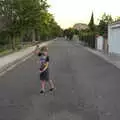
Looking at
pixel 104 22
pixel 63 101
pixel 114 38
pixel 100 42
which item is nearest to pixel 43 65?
pixel 63 101

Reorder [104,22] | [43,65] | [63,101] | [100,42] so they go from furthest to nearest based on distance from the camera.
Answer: [104,22], [100,42], [43,65], [63,101]

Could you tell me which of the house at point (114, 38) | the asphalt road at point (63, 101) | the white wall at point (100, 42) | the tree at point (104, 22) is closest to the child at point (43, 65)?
the asphalt road at point (63, 101)

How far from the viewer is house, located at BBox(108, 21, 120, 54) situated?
117 feet

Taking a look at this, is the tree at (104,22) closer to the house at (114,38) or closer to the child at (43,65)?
the house at (114,38)

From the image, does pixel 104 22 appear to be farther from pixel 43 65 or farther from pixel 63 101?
pixel 63 101

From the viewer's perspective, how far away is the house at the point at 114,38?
3578cm

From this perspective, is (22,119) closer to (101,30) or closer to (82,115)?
(82,115)

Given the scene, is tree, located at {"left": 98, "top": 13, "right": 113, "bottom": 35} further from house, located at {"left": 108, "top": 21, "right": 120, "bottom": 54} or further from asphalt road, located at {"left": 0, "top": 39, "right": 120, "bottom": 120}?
asphalt road, located at {"left": 0, "top": 39, "right": 120, "bottom": 120}

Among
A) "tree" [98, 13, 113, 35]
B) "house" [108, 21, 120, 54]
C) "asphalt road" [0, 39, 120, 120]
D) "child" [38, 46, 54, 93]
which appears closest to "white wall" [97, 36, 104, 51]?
"house" [108, 21, 120, 54]

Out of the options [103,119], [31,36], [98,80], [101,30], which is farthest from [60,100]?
[31,36]

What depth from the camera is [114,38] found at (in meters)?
38.1

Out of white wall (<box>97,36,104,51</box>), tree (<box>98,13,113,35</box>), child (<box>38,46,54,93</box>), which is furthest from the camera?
tree (<box>98,13,113,35</box>)

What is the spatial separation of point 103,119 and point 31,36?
233 feet

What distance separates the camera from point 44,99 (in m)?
10.2
